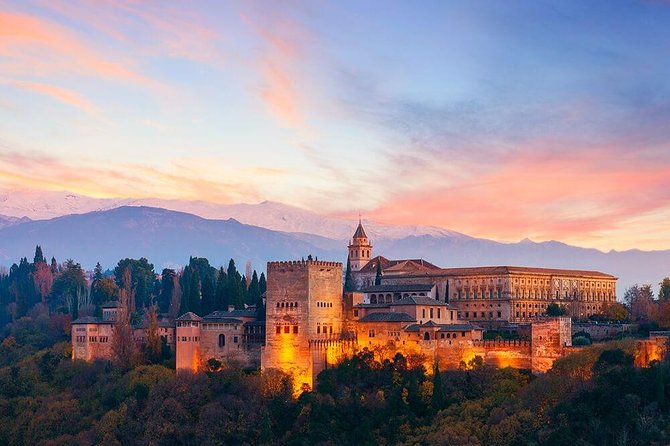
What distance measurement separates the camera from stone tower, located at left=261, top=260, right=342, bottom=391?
57344 millimetres

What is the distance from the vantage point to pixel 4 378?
6688 centimetres

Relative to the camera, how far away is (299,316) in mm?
58000

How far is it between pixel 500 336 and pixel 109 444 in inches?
961

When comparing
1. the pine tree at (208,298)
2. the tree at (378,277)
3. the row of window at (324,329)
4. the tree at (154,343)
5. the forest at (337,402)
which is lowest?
the forest at (337,402)

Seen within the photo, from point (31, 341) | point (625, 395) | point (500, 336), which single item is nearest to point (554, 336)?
point (500, 336)

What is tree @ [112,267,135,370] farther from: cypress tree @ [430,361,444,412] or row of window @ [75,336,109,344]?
cypress tree @ [430,361,444,412]

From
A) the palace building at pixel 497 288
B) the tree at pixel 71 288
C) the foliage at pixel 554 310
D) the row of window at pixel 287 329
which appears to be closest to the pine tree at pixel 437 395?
the row of window at pixel 287 329

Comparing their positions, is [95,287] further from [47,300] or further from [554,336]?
[554,336]

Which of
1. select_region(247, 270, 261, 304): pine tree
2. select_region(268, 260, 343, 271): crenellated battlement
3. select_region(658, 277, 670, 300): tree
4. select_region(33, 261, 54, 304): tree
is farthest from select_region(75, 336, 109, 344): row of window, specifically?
select_region(658, 277, 670, 300): tree

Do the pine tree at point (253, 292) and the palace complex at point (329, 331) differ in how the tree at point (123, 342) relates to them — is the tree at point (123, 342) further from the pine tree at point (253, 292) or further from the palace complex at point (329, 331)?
the pine tree at point (253, 292)

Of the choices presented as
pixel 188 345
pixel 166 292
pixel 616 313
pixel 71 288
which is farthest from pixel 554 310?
pixel 71 288

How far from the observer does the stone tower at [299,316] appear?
188ft

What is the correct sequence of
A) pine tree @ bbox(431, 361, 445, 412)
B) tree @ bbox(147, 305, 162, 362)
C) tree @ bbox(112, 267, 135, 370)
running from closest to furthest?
pine tree @ bbox(431, 361, 445, 412) → tree @ bbox(112, 267, 135, 370) → tree @ bbox(147, 305, 162, 362)

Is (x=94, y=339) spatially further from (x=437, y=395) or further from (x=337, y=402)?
(x=437, y=395)
